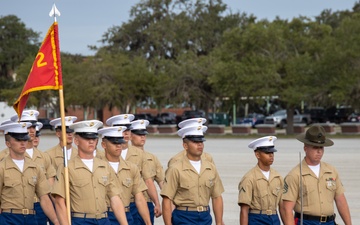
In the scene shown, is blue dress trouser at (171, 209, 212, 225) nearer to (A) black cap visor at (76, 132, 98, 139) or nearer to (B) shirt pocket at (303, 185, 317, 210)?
(B) shirt pocket at (303, 185, 317, 210)

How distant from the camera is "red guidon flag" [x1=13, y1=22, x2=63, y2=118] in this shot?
8.35m

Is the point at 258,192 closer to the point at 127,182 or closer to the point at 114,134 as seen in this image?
the point at 127,182

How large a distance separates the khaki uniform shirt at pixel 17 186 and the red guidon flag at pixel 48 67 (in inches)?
32.5

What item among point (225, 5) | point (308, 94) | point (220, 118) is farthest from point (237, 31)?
point (225, 5)

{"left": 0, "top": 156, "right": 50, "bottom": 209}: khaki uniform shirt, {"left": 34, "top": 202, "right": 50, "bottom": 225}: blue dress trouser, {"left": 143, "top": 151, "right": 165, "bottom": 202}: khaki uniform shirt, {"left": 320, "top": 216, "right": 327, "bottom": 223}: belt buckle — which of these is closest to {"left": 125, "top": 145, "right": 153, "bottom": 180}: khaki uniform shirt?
{"left": 143, "top": 151, "right": 165, "bottom": 202}: khaki uniform shirt

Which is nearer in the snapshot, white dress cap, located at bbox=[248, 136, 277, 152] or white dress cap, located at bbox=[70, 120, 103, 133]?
white dress cap, located at bbox=[70, 120, 103, 133]

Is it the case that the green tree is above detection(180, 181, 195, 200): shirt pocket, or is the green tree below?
above

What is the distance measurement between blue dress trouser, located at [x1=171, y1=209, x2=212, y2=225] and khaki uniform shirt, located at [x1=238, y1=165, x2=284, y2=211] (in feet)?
1.31

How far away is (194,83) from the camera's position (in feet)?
179

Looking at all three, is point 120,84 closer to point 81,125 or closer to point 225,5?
point 225,5

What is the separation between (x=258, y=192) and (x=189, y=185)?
2.38ft

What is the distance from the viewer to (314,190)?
28.3ft

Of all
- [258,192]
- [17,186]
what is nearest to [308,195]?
[258,192]

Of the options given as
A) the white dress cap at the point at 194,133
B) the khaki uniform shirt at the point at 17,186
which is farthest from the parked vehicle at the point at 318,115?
the khaki uniform shirt at the point at 17,186
